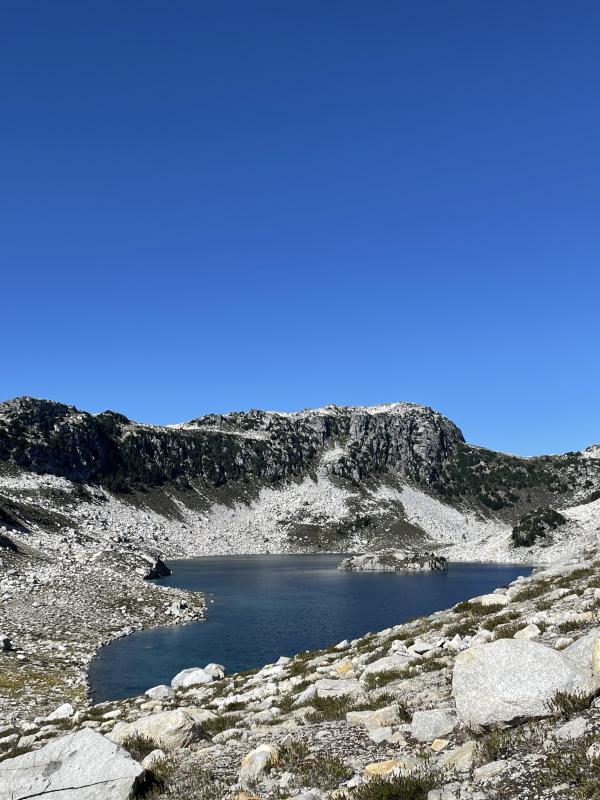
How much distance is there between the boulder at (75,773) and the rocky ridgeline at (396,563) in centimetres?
14380

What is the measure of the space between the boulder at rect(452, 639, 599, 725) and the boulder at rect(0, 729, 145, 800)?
6411 mm

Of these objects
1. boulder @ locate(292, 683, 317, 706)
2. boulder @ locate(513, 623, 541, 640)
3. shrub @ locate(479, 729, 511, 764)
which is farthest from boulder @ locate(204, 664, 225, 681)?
shrub @ locate(479, 729, 511, 764)

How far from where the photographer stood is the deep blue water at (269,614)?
45281 mm

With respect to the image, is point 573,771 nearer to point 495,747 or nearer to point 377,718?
point 495,747

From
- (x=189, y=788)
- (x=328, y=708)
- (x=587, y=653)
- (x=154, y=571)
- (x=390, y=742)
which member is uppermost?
(x=587, y=653)

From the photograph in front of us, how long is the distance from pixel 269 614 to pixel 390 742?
6587 cm

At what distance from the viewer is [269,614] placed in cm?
7281

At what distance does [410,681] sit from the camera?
1587 cm

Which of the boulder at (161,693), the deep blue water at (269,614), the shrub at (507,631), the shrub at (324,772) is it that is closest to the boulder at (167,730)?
the shrub at (324,772)

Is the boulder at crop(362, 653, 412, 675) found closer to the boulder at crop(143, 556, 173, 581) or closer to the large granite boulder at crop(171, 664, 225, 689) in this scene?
the large granite boulder at crop(171, 664, 225, 689)

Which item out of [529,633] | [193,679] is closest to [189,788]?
[529,633]

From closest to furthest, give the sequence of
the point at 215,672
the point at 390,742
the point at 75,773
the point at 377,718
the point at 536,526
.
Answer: the point at 75,773
the point at 390,742
the point at 377,718
the point at 215,672
the point at 536,526

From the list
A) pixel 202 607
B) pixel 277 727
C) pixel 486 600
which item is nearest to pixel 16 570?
pixel 202 607

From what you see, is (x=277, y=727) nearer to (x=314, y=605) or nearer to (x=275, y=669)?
(x=275, y=669)
